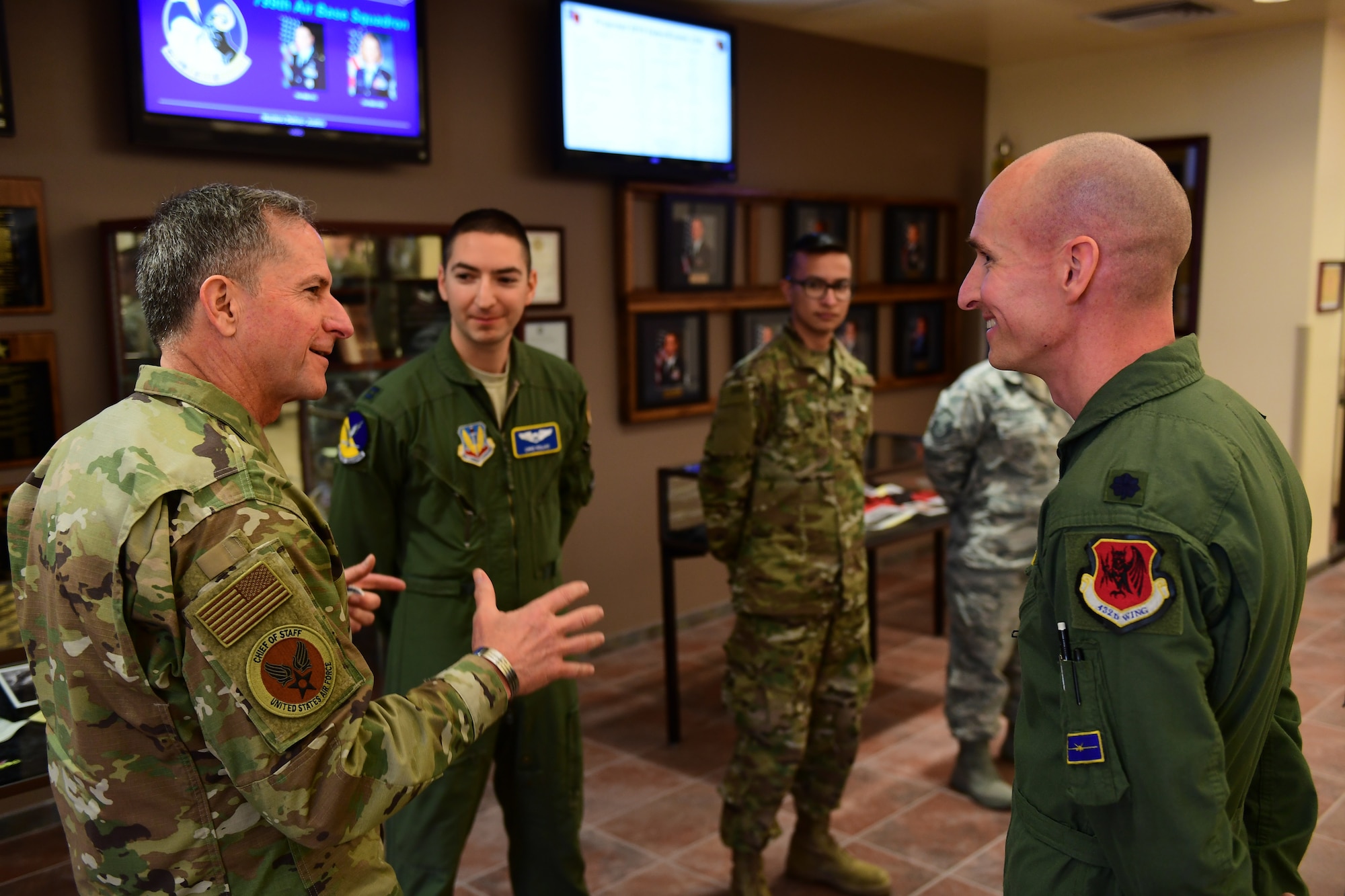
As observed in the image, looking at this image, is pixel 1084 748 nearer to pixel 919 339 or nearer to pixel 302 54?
pixel 302 54

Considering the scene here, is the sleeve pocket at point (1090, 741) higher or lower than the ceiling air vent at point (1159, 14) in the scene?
lower

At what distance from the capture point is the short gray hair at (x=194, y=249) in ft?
4.25

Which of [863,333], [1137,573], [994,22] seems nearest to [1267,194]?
[994,22]

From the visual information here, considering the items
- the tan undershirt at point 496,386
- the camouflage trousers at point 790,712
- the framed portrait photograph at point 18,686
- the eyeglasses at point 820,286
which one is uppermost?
the eyeglasses at point 820,286

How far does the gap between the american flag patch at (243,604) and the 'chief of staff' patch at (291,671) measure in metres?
0.03

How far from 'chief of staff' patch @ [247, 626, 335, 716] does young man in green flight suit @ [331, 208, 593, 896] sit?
108cm

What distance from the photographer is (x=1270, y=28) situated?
532 cm

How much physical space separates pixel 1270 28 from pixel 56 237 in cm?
543

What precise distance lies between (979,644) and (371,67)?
2759 millimetres

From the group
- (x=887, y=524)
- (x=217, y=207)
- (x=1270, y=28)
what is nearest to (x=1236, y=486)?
(x=217, y=207)

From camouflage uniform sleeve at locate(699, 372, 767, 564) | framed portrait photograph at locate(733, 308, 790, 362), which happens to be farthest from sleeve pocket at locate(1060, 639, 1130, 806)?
framed portrait photograph at locate(733, 308, 790, 362)

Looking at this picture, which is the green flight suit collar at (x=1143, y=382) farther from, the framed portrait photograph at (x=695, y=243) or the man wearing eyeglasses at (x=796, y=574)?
the framed portrait photograph at (x=695, y=243)

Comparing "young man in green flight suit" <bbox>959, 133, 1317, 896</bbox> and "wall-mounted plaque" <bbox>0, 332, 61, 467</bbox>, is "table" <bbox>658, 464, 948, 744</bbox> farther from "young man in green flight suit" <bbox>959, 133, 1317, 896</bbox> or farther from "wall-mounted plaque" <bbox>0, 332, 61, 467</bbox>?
"young man in green flight suit" <bbox>959, 133, 1317, 896</bbox>

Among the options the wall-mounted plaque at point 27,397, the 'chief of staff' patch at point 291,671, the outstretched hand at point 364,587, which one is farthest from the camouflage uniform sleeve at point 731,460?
the wall-mounted plaque at point 27,397
